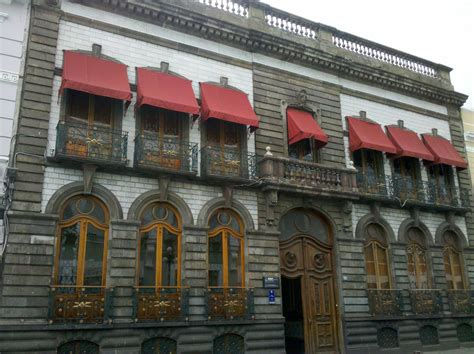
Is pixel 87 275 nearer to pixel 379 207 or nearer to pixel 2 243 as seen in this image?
pixel 2 243

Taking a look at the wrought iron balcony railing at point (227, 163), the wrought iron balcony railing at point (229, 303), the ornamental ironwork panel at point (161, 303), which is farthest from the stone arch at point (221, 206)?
the ornamental ironwork panel at point (161, 303)

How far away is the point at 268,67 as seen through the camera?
18.6 meters

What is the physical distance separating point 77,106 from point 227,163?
5.17 m

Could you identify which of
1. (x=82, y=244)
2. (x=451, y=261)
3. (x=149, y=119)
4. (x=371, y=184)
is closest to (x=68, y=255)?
(x=82, y=244)

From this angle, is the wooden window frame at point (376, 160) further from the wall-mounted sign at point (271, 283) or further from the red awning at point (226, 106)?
the wall-mounted sign at point (271, 283)

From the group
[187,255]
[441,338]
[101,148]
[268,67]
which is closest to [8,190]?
[101,148]

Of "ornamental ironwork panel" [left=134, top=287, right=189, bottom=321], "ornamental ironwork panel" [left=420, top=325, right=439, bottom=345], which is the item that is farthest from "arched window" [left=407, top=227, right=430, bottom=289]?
"ornamental ironwork panel" [left=134, top=287, right=189, bottom=321]

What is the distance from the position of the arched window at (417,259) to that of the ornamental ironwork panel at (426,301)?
0.36m

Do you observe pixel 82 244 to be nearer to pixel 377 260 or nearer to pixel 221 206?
pixel 221 206

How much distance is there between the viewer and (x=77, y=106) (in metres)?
14.7

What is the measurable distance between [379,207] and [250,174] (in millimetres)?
6124

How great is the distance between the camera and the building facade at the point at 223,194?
13.3 meters

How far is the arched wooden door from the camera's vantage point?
1681cm

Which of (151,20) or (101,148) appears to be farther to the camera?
(151,20)
